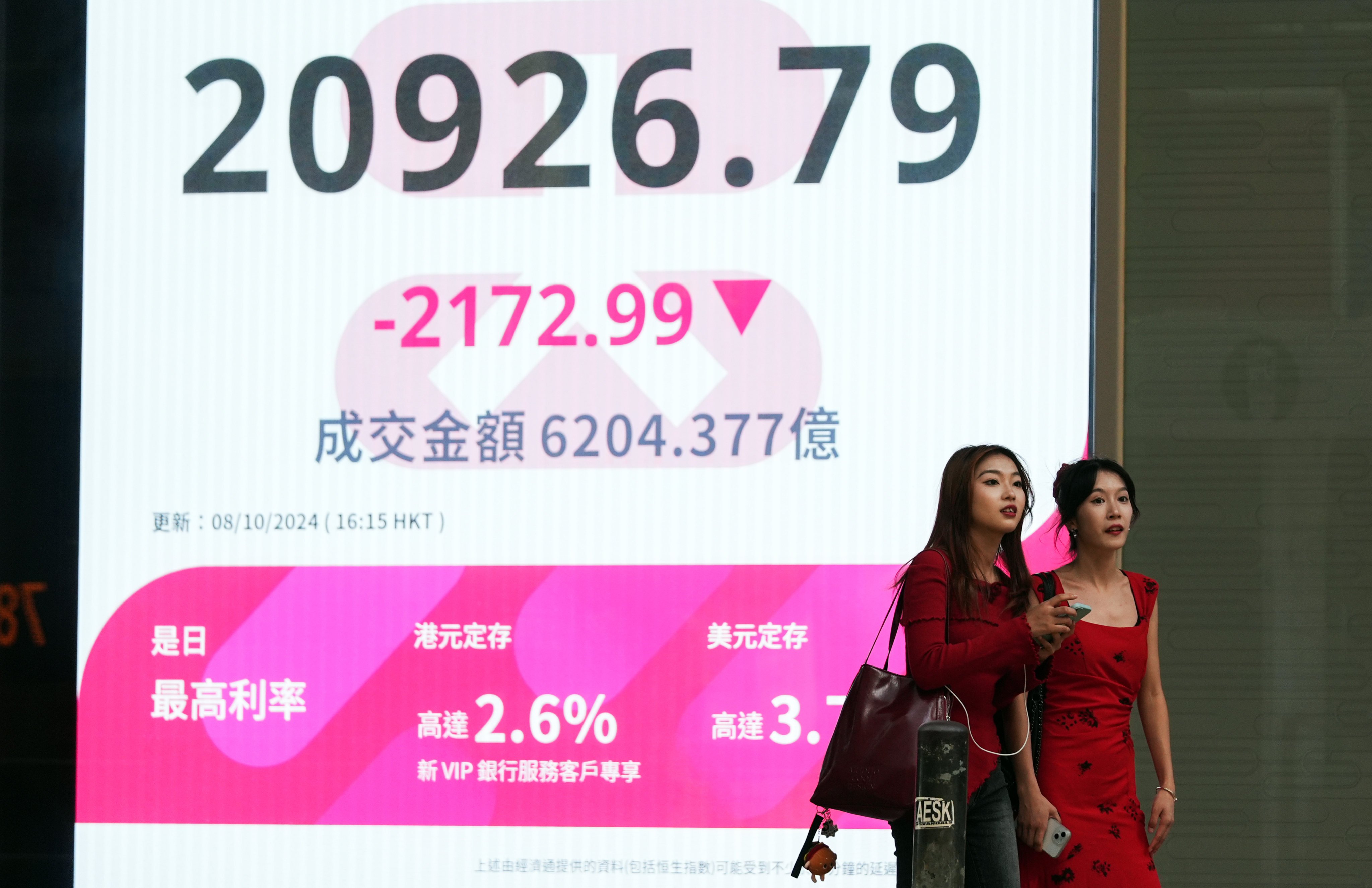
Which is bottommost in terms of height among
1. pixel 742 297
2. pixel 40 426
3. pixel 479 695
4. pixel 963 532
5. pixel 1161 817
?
pixel 1161 817


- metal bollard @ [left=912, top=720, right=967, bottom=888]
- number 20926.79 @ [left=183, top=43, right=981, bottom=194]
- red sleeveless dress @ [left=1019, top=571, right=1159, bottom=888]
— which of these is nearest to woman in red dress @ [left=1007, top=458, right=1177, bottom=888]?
red sleeveless dress @ [left=1019, top=571, right=1159, bottom=888]

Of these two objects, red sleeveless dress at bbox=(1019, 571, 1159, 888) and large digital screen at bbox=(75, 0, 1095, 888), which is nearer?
red sleeveless dress at bbox=(1019, 571, 1159, 888)

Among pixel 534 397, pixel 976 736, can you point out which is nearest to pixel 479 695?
pixel 534 397

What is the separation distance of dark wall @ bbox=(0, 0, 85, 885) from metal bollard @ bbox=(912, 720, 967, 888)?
8.90ft

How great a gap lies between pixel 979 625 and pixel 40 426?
9.38ft

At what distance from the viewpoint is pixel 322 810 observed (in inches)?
151

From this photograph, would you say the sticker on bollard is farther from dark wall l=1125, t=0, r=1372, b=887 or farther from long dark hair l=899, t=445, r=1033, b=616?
dark wall l=1125, t=0, r=1372, b=887

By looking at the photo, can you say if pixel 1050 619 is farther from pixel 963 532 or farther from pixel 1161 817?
pixel 1161 817

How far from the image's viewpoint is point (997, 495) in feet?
9.25

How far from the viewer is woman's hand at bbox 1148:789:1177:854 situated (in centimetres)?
300

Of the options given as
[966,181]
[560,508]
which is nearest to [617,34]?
[966,181]

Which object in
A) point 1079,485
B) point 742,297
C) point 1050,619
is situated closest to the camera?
point 1050,619

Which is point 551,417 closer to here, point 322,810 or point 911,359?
point 911,359

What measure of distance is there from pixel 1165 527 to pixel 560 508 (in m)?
1.73
